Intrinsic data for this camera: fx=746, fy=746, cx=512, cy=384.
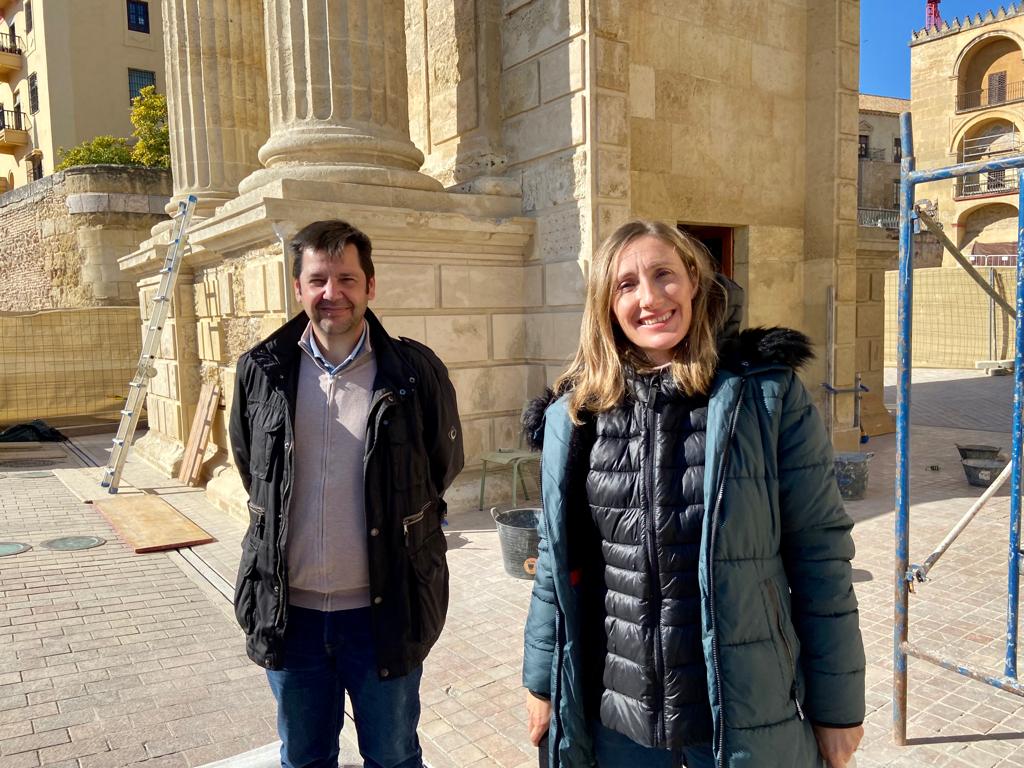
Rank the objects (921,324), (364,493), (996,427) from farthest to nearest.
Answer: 1. (921,324)
2. (996,427)
3. (364,493)

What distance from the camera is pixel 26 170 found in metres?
34.7

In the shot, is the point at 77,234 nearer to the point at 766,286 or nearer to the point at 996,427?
the point at 766,286

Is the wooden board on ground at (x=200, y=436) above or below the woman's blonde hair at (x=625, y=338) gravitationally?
below

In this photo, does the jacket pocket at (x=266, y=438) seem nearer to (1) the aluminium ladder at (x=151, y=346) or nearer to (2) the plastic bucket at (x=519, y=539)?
(2) the plastic bucket at (x=519, y=539)

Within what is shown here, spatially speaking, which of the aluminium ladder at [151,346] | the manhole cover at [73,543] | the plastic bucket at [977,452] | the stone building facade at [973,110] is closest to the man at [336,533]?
the manhole cover at [73,543]

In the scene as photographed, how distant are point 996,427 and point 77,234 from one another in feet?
68.1

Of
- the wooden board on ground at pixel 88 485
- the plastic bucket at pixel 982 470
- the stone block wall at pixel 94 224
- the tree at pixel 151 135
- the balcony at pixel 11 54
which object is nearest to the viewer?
the plastic bucket at pixel 982 470

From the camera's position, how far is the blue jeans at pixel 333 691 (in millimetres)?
2404

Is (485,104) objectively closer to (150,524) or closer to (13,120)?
(150,524)

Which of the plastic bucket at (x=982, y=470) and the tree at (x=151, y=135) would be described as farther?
the tree at (x=151, y=135)

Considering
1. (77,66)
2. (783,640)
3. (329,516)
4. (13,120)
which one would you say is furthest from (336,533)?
(13,120)

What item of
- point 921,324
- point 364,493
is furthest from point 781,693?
point 921,324

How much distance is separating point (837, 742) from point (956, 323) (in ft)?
78.0

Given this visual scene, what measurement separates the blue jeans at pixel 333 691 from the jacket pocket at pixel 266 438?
47cm
